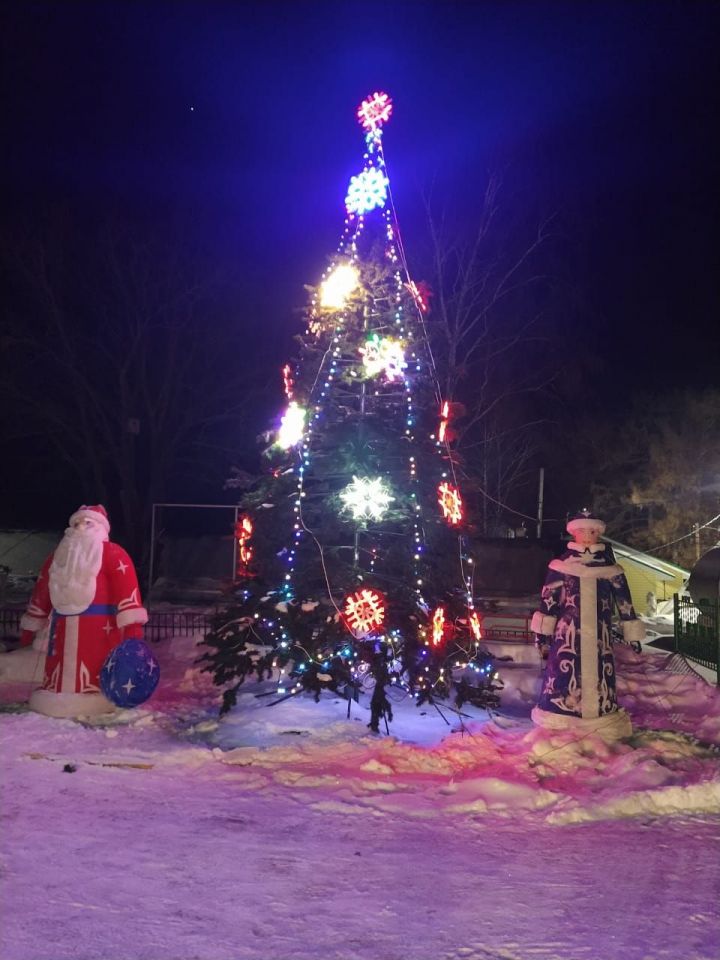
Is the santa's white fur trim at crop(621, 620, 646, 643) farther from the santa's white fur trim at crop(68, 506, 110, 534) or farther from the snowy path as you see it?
the santa's white fur trim at crop(68, 506, 110, 534)

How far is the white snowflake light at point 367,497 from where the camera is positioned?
828cm

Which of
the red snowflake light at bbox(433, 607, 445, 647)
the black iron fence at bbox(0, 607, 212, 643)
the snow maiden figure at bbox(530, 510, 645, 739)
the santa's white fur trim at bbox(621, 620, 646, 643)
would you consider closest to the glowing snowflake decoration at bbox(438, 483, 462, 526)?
the red snowflake light at bbox(433, 607, 445, 647)

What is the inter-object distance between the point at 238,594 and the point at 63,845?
141 inches

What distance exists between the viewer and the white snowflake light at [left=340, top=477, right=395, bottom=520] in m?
8.28

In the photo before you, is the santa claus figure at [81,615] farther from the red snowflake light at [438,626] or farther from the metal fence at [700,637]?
the metal fence at [700,637]

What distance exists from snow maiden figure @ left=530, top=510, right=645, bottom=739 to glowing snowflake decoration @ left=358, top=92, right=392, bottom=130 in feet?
16.0

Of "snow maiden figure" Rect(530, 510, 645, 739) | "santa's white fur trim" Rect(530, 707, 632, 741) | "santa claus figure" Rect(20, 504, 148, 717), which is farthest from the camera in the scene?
"santa claus figure" Rect(20, 504, 148, 717)

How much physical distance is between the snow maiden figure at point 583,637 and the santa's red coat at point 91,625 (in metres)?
4.00

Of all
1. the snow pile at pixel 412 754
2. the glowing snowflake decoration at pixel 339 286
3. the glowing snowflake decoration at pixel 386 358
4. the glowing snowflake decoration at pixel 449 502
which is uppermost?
the glowing snowflake decoration at pixel 339 286

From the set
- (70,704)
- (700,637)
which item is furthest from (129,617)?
(700,637)

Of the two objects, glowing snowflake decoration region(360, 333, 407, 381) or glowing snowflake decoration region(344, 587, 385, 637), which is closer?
glowing snowflake decoration region(344, 587, 385, 637)

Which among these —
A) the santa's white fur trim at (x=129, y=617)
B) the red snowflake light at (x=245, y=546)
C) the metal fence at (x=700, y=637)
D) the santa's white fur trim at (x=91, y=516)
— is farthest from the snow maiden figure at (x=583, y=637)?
the metal fence at (x=700, y=637)

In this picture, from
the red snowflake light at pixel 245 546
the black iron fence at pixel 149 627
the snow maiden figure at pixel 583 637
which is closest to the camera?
the snow maiden figure at pixel 583 637

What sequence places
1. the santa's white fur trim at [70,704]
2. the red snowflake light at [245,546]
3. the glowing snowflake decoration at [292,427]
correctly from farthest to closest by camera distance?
1. the red snowflake light at [245,546]
2. the glowing snowflake decoration at [292,427]
3. the santa's white fur trim at [70,704]
